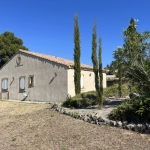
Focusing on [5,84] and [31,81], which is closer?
[31,81]

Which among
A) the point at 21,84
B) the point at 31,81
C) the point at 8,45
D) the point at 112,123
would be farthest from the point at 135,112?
the point at 8,45

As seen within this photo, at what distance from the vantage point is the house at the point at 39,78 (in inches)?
712

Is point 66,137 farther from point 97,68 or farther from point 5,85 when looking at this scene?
point 5,85

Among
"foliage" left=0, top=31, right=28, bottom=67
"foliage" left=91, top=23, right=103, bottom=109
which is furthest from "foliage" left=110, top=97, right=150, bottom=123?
"foliage" left=0, top=31, right=28, bottom=67

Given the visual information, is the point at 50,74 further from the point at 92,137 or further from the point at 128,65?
the point at 92,137

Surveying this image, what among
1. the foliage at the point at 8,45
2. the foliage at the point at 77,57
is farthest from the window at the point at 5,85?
the foliage at the point at 8,45

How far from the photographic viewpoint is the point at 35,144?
6.67 m

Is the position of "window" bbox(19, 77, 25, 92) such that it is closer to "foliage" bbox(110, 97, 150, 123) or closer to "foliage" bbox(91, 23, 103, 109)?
"foliage" bbox(91, 23, 103, 109)

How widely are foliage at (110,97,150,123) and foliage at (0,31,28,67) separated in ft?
106

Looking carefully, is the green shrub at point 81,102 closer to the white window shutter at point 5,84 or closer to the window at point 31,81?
the window at point 31,81

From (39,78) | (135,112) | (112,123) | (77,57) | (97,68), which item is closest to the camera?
(135,112)

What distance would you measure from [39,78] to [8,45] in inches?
820

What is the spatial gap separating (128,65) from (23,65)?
1413 cm

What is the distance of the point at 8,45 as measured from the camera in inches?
1492
